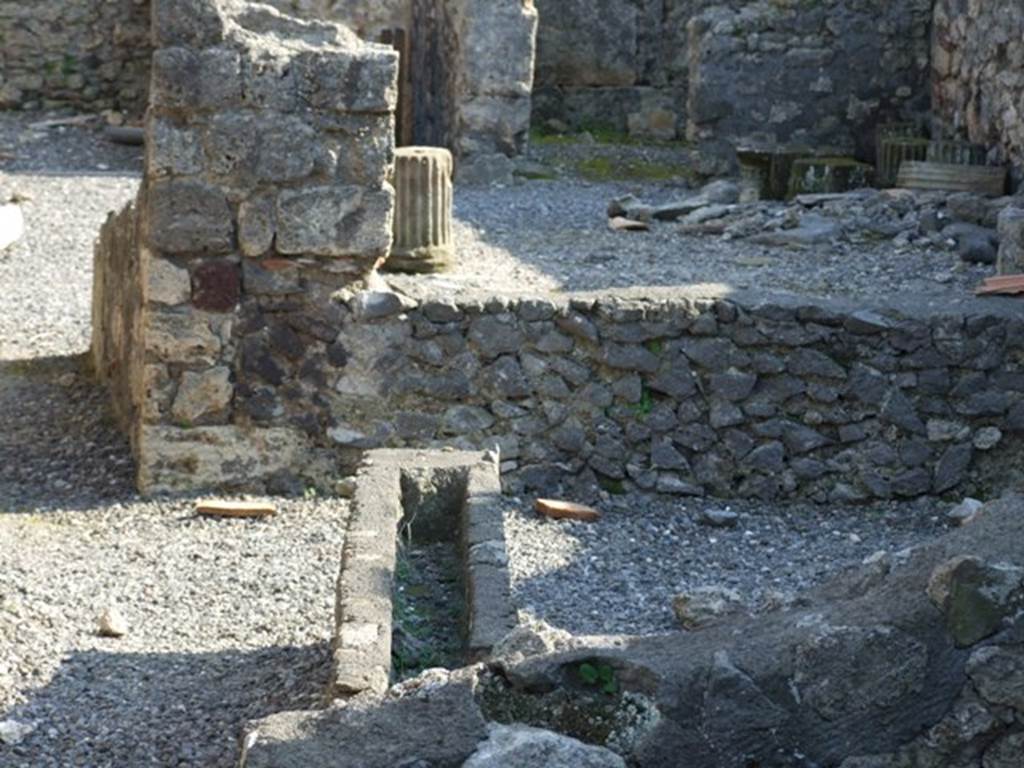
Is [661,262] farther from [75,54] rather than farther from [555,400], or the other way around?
[75,54]

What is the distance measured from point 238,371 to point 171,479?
0.51 meters

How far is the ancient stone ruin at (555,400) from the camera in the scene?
421 centimetres

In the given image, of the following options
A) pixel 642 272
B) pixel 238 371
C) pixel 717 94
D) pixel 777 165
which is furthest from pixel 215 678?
pixel 717 94

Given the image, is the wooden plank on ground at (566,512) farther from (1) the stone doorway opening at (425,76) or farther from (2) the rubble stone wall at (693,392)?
(1) the stone doorway opening at (425,76)

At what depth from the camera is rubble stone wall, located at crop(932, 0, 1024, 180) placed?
1223 centimetres

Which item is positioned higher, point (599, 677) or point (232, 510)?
point (599, 677)

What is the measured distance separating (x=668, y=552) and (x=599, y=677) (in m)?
3.66

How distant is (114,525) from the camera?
8.05m

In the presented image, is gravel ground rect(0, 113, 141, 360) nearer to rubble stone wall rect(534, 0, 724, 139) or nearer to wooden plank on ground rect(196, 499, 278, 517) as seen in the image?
wooden plank on ground rect(196, 499, 278, 517)

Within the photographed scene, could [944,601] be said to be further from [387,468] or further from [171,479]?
[171,479]

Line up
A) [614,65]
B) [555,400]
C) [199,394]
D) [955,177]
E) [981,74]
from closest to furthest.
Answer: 1. [199,394]
2. [555,400]
3. [955,177]
4. [981,74]
5. [614,65]

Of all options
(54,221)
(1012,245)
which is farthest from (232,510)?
(54,221)

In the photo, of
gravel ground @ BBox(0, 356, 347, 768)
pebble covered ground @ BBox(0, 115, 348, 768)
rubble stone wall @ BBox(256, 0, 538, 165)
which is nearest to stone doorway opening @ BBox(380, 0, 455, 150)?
rubble stone wall @ BBox(256, 0, 538, 165)

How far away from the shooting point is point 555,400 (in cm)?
859
